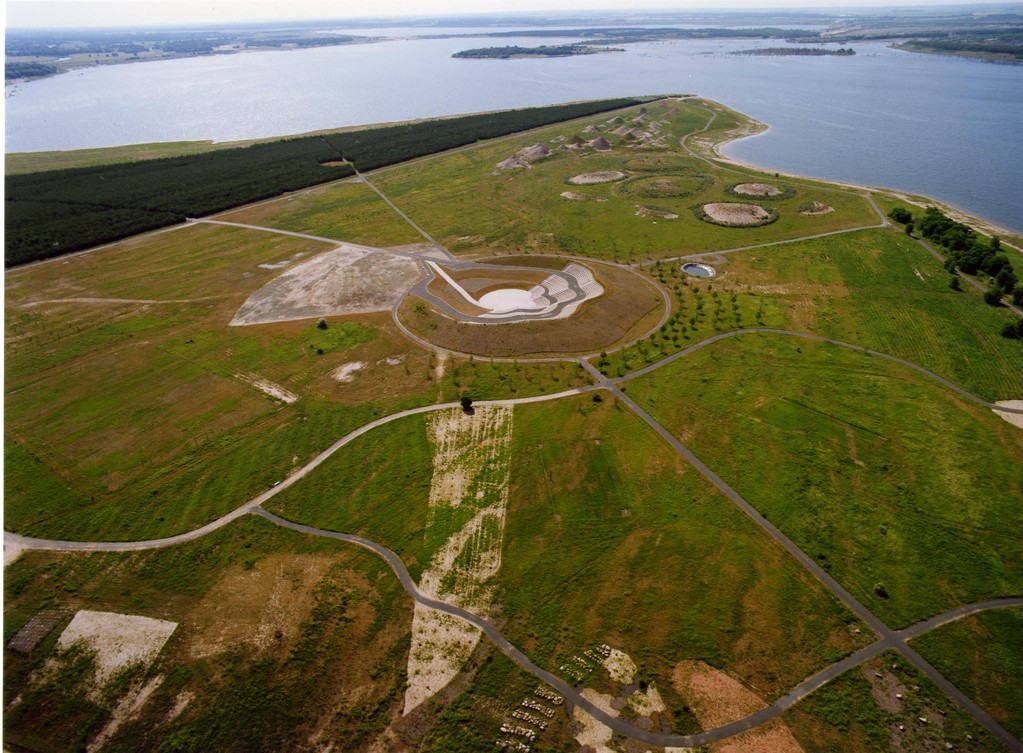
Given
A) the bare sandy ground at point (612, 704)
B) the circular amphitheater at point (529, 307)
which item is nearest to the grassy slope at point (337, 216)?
the circular amphitheater at point (529, 307)

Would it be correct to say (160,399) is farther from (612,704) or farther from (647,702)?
(647,702)

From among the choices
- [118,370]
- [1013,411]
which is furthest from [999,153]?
[118,370]

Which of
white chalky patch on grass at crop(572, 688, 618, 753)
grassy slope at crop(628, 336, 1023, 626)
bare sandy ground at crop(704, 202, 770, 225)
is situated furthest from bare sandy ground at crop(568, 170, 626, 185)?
white chalky patch on grass at crop(572, 688, 618, 753)

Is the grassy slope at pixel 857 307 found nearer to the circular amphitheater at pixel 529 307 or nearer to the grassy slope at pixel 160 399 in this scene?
the circular amphitheater at pixel 529 307

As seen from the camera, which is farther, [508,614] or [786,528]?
[786,528]

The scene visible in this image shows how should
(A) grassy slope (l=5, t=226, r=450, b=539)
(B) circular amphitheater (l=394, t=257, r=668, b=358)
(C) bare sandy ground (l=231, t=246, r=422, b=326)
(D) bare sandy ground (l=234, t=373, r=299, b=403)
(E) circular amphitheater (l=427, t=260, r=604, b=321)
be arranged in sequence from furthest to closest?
(C) bare sandy ground (l=231, t=246, r=422, b=326)
(E) circular amphitheater (l=427, t=260, r=604, b=321)
(B) circular amphitheater (l=394, t=257, r=668, b=358)
(D) bare sandy ground (l=234, t=373, r=299, b=403)
(A) grassy slope (l=5, t=226, r=450, b=539)

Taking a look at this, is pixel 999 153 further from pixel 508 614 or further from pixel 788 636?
pixel 508 614

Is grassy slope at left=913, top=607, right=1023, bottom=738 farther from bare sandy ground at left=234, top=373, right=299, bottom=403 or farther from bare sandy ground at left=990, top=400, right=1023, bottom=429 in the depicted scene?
bare sandy ground at left=234, top=373, right=299, bottom=403
